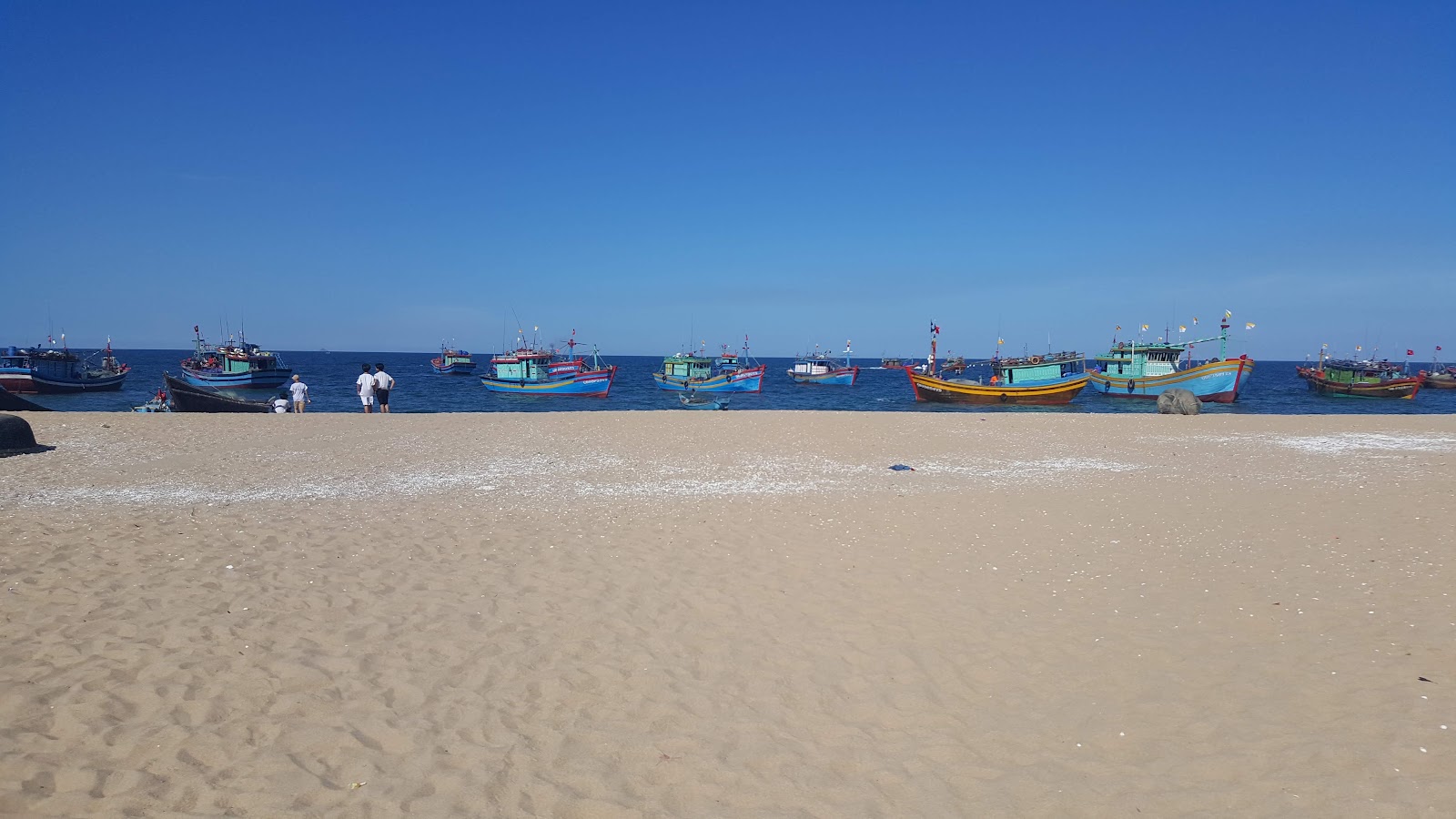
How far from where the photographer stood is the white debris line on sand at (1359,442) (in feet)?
56.9

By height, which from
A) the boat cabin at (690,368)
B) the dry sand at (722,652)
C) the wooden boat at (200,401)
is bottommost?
the dry sand at (722,652)

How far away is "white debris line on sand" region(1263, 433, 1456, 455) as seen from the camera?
17328 millimetres

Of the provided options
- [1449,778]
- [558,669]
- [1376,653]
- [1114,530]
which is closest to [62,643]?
[558,669]

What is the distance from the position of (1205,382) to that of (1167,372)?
3491 mm

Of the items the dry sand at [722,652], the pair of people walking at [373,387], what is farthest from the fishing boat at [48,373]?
the dry sand at [722,652]

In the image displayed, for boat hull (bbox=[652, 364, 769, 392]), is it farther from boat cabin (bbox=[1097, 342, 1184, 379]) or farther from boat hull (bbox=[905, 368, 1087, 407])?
boat cabin (bbox=[1097, 342, 1184, 379])

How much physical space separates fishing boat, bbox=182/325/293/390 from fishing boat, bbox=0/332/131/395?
5514mm

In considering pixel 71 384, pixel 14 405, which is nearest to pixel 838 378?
pixel 71 384

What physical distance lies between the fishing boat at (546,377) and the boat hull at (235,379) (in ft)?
55.6

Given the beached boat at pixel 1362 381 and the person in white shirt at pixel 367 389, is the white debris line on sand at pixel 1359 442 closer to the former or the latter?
the person in white shirt at pixel 367 389

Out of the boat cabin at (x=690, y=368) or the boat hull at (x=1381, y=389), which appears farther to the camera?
the boat cabin at (x=690, y=368)

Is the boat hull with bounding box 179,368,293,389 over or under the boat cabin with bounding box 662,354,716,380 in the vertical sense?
under

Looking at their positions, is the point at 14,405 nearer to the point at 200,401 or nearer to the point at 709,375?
the point at 200,401

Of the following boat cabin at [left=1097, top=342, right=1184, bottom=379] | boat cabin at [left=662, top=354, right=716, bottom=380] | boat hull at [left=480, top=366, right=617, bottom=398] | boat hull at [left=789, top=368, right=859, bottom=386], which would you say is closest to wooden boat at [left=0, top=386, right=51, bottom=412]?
boat hull at [left=480, top=366, right=617, bottom=398]
